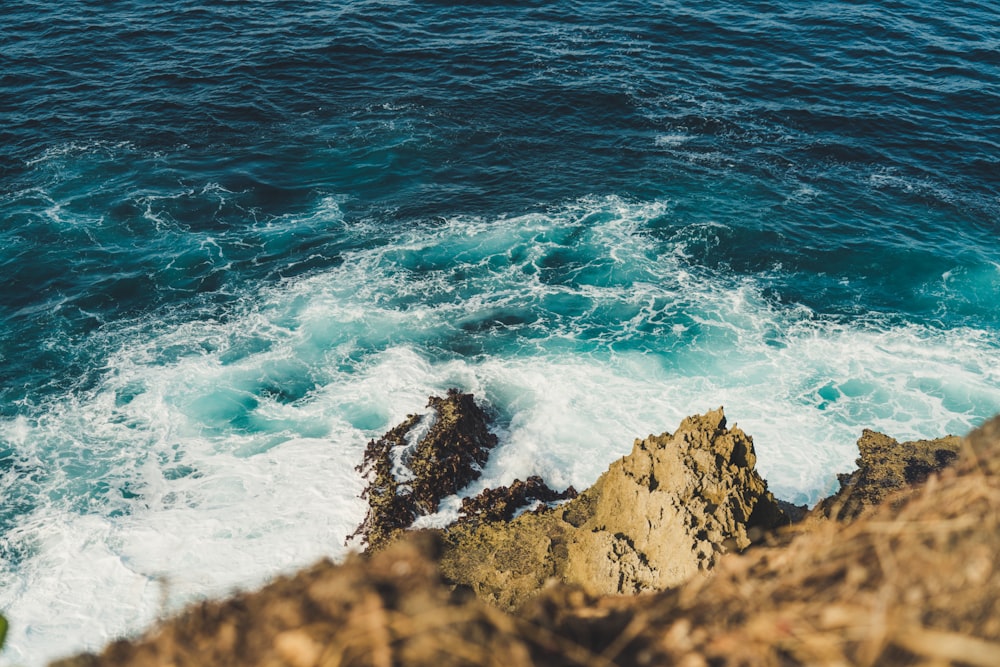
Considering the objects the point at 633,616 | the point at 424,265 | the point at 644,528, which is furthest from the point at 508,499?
the point at 633,616

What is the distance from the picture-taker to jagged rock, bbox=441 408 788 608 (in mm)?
12297

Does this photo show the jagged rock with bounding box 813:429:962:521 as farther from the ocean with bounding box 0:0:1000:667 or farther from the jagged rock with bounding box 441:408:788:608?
the jagged rock with bounding box 441:408:788:608

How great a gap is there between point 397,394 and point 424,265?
7222 mm

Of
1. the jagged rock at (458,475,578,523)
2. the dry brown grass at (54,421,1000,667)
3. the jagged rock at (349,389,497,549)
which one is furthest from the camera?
the jagged rock at (349,389,497,549)

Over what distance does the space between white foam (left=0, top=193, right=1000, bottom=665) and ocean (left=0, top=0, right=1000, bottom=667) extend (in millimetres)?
105

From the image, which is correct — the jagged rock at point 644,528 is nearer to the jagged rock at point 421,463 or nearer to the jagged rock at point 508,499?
the jagged rock at point 508,499

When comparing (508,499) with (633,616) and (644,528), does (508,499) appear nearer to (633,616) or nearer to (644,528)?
(644,528)

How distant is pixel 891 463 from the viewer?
1827cm

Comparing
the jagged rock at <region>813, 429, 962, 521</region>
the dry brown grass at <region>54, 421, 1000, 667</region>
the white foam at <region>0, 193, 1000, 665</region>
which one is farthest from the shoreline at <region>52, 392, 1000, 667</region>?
the jagged rock at <region>813, 429, 962, 521</region>

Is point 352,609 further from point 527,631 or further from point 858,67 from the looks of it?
point 858,67

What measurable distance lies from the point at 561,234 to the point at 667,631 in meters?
25.8

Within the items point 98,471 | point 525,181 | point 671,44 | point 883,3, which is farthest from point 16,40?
point 883,3

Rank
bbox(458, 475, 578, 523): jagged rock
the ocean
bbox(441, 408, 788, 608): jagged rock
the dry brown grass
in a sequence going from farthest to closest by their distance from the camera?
1. the ocean
2. bbox(458, 475, 578, 523): jagged rock
3. bbox(441, 408, 788, 608): jagged rock
4. the dry brown grass

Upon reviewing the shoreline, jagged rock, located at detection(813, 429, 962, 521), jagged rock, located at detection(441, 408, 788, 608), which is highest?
the shoreline
